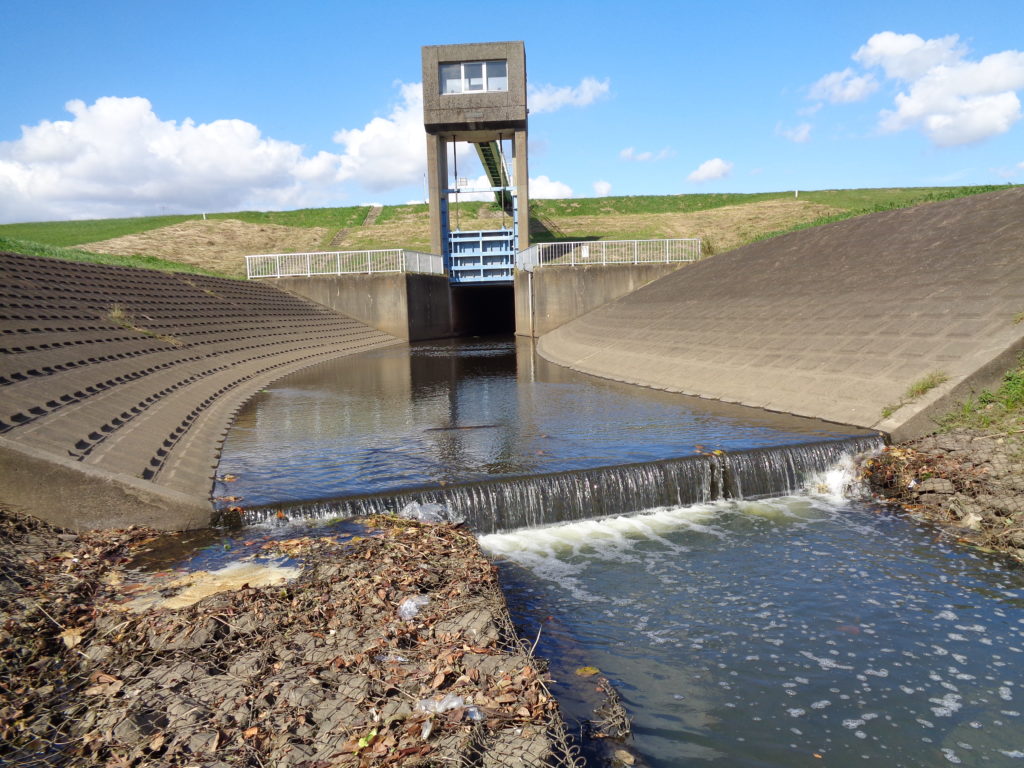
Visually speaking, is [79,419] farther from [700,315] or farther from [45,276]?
[700,315]

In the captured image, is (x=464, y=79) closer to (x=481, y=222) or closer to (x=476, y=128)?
(x=476, y=128)

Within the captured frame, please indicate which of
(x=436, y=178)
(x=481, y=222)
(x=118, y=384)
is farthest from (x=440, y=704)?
(x=481, y=222)

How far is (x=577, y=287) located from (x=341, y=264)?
42.1 ft

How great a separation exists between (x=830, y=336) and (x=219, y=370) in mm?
16382

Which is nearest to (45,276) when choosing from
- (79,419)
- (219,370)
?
(219,370)

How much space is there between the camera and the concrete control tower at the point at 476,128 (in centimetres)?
Result: 3831

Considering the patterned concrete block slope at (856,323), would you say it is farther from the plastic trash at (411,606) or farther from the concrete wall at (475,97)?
the concrete wall at (475,97)

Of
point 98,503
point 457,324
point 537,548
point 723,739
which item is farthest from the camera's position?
point 457,324

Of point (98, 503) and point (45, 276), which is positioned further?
point (45, 276)

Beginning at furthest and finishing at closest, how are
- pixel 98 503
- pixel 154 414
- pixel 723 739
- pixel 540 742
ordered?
pixel 154 414 < pixel 98 503 < pixel 723 739 < pixel 540 742

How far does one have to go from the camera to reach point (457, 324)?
4675cm

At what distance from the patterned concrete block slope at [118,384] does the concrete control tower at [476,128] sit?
1503cm

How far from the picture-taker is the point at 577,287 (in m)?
35.9

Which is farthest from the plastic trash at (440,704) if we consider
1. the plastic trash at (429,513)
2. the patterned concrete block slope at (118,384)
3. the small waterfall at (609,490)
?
the patterned concrete block slope at (118,384)
